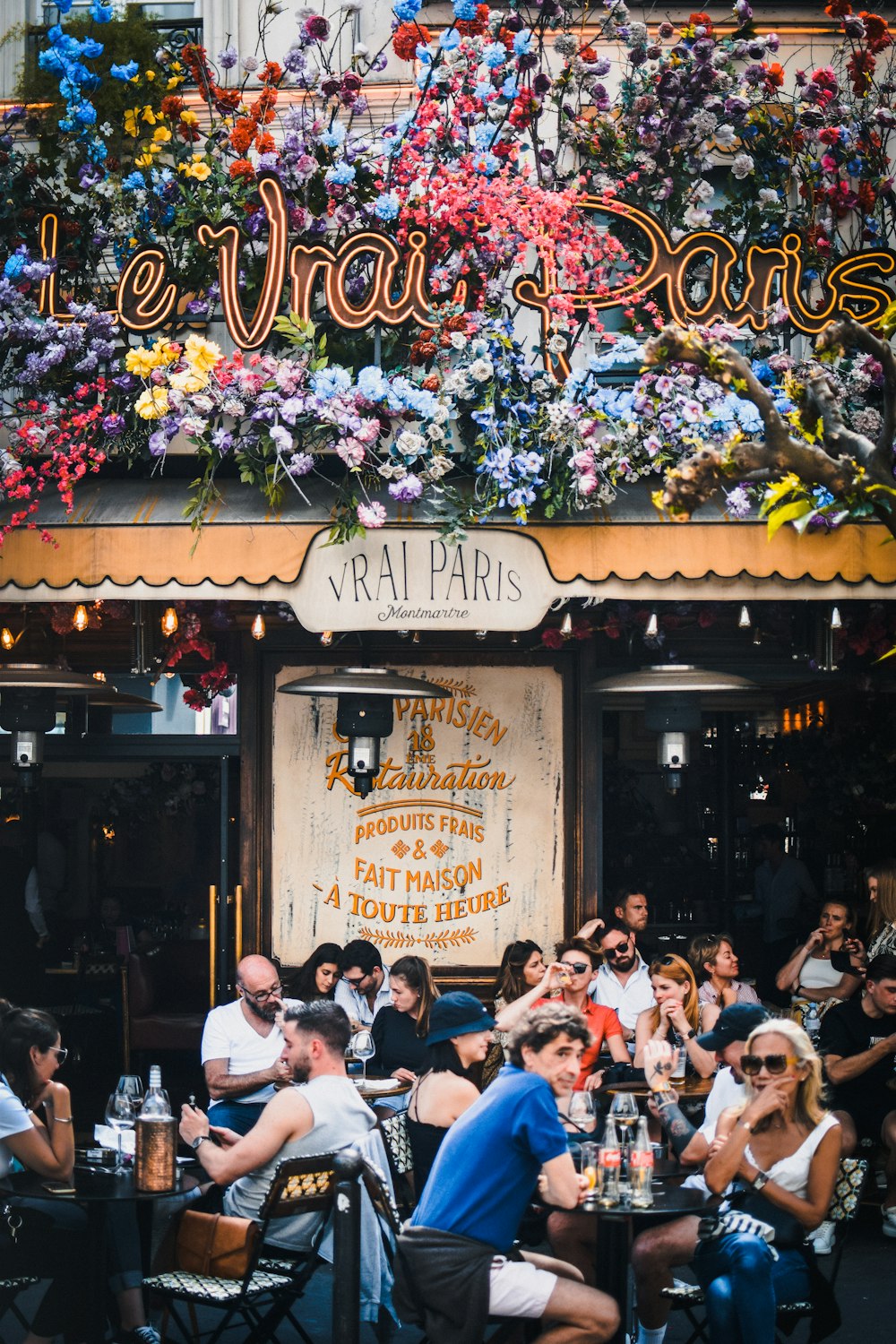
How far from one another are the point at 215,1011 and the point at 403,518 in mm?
2646

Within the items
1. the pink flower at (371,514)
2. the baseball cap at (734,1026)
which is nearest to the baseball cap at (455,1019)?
the baseball cap at (734,1026)

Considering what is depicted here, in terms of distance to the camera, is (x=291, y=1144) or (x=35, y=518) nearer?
(x=291, y=1144)

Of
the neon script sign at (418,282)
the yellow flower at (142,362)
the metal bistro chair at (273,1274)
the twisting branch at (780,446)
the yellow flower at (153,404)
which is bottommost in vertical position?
the metal bistro chair at (273,1274)

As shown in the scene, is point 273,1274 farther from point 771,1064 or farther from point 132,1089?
point 771,1064

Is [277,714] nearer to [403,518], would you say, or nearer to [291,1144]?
[403,518]

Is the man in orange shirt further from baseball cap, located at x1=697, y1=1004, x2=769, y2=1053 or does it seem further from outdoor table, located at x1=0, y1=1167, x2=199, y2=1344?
outdoor table, located at x1=0, y1=1167, x2=199, y2=1344

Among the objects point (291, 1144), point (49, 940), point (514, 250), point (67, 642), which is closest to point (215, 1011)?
point (291, 1144)

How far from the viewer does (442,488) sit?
8.02 meters

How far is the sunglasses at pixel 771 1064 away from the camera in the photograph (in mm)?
5520

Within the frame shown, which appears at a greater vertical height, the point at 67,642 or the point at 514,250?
the point at 514,250

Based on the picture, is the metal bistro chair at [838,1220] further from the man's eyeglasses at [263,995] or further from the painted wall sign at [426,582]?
the painted wall sign at [426,582]

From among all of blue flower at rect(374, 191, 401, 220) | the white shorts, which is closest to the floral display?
blue flower at rect(374, 191, 401, 220)

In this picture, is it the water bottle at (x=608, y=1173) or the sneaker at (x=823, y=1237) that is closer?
the water bottle at (x=608, y=1173)

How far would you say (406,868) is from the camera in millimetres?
9484
